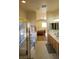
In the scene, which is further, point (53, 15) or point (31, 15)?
point (31, 15)

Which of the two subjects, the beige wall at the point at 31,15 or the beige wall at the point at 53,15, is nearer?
the beige wall at the point at 53,15

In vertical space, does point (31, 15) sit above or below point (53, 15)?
above

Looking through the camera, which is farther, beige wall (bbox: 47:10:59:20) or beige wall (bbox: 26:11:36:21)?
beige wall (bbox: 26:11:36:21)
